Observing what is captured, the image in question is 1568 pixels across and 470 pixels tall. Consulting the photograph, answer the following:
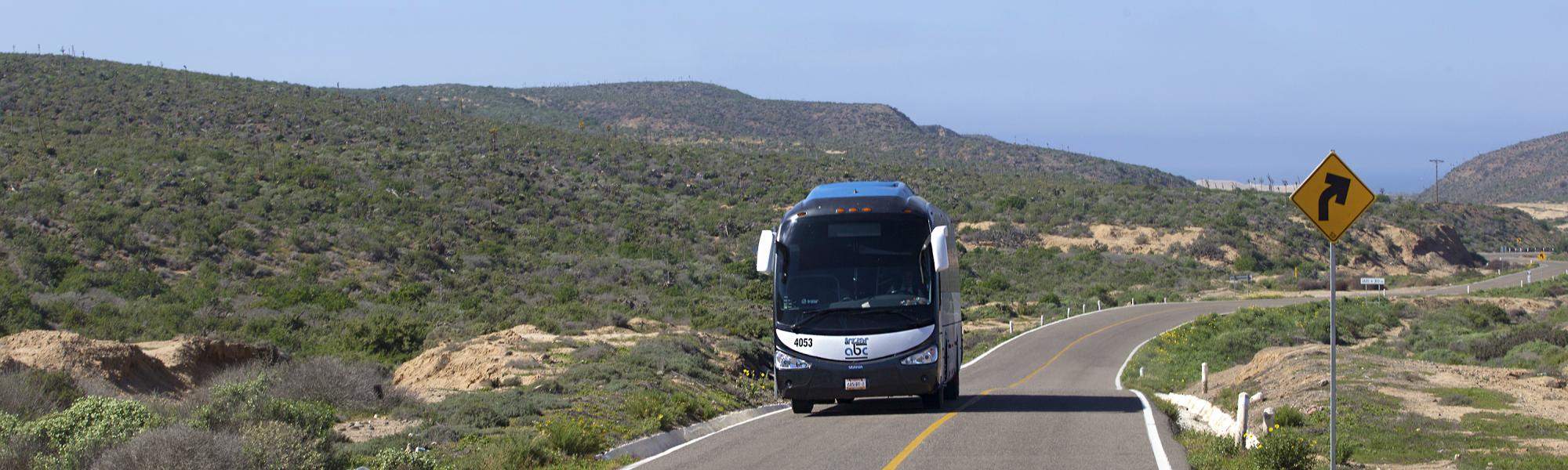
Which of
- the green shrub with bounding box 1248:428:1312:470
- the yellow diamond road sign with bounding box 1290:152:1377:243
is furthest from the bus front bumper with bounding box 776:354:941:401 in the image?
the yellow diamond road sign with bounding box 1290:152:1377:243

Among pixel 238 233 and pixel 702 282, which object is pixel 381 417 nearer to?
pixel 238 233

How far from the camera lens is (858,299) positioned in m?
17.2

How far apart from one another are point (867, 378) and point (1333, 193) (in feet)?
A: 23.8

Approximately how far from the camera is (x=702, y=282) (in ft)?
177

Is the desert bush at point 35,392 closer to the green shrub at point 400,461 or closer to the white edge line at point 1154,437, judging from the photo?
the green shrub at point 400,461

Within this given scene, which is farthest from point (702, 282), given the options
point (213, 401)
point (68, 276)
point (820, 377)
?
point (213, 401)

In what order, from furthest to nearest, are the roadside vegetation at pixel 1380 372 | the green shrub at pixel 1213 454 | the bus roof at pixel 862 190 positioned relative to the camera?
the bus roof at pixel 862 190 < the roadside vegetation at pixel 1380 372 < the green shrub at pixel 1213 454

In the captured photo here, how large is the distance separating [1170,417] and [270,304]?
93.9 ft

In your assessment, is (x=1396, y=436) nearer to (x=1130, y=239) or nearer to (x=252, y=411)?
(x=252, y=411)

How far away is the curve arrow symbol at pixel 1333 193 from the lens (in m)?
11.2

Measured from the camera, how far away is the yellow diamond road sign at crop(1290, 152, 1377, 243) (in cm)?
1112

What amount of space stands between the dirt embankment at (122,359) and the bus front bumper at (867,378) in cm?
1055

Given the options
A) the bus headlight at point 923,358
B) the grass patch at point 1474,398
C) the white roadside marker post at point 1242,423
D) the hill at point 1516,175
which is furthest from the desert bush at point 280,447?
the hill at point 1516,175

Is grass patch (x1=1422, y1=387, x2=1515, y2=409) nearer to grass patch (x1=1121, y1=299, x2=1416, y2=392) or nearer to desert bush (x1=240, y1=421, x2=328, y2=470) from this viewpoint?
grass patch (x1=1121, y1=299, x2=1416, y2=392)
